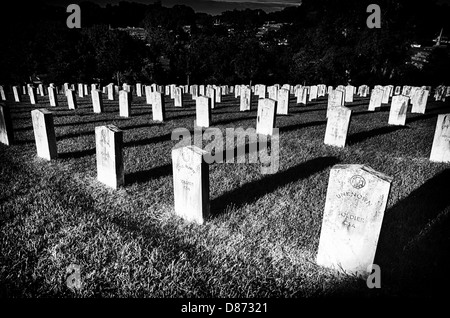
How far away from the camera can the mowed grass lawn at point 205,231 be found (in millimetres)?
3031

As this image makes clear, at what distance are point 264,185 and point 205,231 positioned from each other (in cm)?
207

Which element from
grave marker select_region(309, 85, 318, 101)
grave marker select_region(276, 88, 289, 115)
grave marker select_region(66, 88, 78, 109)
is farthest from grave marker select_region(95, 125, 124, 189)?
grave marker select_region(309, 85, 318, 101)

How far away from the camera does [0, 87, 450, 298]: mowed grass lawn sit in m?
3.03

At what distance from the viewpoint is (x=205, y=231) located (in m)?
4.13

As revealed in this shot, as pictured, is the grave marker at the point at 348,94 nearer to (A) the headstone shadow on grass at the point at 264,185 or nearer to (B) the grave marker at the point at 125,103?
(A) the headstone shadow on grass at the point at 264,185

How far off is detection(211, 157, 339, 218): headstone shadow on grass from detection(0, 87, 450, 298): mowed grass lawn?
0.08ft

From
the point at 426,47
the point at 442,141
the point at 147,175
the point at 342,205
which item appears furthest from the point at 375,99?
the point at 426,47

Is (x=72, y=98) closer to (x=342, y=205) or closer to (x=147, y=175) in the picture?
(x=147, y=175)

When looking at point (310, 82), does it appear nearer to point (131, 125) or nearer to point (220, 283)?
point (131, 125)

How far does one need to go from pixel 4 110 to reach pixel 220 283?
342 inches

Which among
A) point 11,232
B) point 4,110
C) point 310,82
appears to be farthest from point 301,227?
point 310,82

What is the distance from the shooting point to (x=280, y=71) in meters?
42.2

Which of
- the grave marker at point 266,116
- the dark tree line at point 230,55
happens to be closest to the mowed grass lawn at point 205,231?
the grave marker at point 266,116
